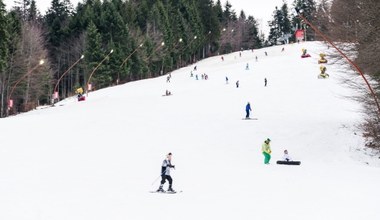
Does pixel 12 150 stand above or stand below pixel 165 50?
below

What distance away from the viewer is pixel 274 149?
27.9 metres

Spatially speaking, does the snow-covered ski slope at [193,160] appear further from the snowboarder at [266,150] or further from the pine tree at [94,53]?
the pine tree at [94,53]

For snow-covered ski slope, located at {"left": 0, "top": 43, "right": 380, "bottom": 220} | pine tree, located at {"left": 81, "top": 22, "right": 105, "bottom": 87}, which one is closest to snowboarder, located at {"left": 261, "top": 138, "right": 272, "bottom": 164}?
snow-covered ski slope, located at {"left": 0, "top": 43, "right": 380, "bottom": 220}

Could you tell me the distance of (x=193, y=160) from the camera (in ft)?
77.8

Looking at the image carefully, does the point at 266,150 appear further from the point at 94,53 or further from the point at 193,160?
the point at 94,53

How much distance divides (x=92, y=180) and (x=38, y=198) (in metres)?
3.50

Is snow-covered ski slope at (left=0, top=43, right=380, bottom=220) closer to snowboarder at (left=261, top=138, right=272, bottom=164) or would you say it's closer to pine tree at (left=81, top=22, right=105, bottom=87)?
snowboarder at (left=261, top=138, right=272, bottom=164)

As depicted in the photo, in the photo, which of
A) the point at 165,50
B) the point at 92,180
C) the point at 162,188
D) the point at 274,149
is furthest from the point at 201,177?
the point at 165,50

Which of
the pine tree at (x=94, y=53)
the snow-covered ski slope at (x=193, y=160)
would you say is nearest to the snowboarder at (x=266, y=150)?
the snow-covered ski slope at (x=193, y=160)

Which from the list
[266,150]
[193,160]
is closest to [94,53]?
[193,160]

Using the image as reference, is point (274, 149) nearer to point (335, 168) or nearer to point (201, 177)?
point (335, 168)

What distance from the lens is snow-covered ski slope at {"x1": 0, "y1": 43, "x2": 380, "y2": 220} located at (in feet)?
46.3

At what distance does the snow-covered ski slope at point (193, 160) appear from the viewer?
14.1 metres

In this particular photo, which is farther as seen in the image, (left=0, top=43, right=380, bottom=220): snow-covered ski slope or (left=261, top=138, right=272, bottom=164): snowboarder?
(left=261, top=138, right=272, bottom=164): snowboarder
